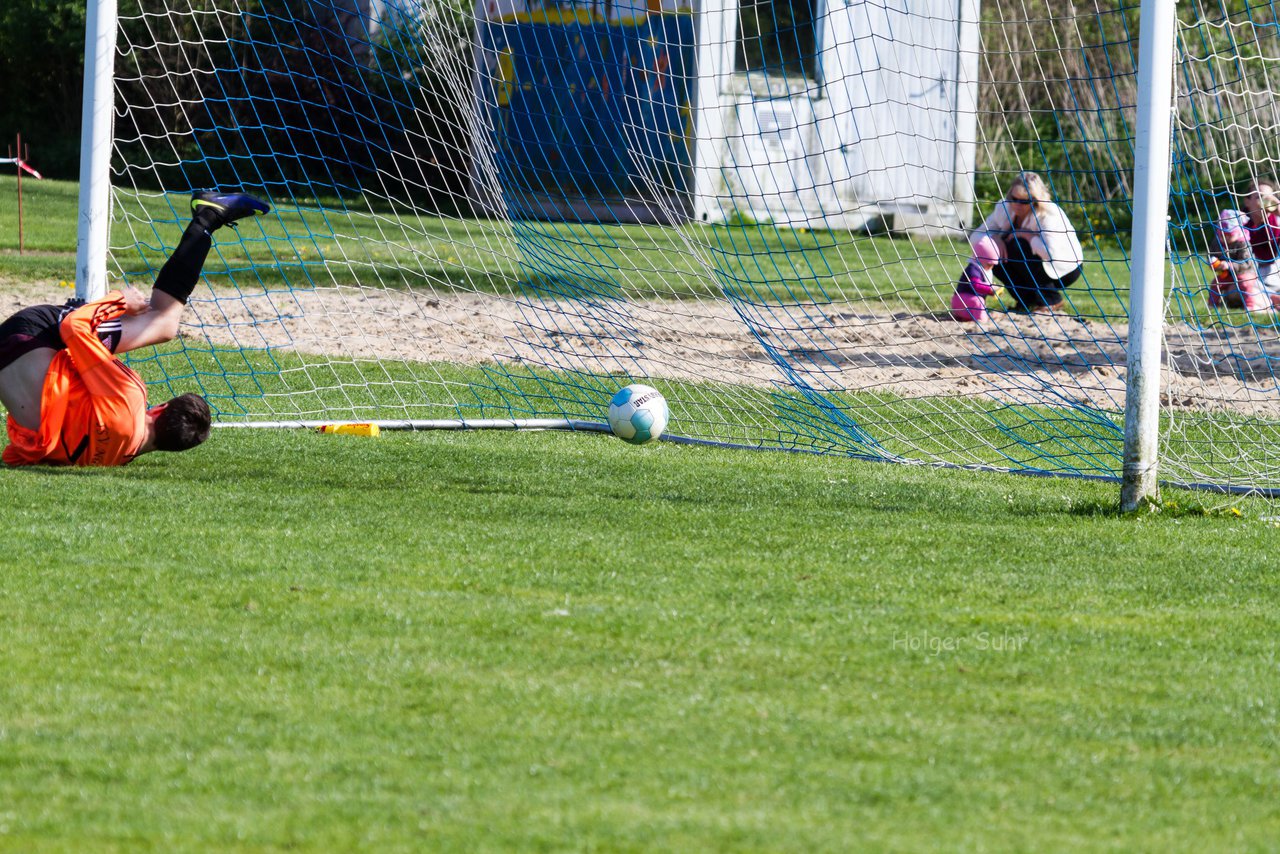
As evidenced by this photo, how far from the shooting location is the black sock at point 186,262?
622 centimetres

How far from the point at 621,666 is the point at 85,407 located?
A: 3239 millimetres

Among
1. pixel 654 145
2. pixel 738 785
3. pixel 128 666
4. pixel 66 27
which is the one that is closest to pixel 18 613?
pixel 128 666

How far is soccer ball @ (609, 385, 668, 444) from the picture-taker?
693 cm

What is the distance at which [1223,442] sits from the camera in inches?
302

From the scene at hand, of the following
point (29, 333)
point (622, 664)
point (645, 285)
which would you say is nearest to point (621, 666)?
point (622, 664)

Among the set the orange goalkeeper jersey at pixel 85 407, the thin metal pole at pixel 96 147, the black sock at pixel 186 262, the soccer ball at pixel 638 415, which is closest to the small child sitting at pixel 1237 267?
the soccer ball at pixel 638 415

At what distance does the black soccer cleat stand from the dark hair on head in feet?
2.45

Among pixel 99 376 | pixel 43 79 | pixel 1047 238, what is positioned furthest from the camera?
Result: pixel 43 79

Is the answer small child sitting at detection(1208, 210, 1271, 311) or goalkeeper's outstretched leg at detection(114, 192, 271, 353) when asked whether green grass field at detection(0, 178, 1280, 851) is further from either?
small child sitting at detection(1208, 210, 1271, 311)

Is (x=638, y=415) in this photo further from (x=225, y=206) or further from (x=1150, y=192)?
(x=1150, y=192)

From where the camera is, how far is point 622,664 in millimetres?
3887

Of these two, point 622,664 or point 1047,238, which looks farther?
point 1047,238

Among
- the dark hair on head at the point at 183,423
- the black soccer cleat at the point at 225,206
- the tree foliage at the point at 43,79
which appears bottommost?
the tree foliage at the point at 43,79

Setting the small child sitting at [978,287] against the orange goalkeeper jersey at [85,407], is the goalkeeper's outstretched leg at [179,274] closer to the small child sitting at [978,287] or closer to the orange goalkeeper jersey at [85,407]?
the orange goalkeeper jersey at [85,407]
